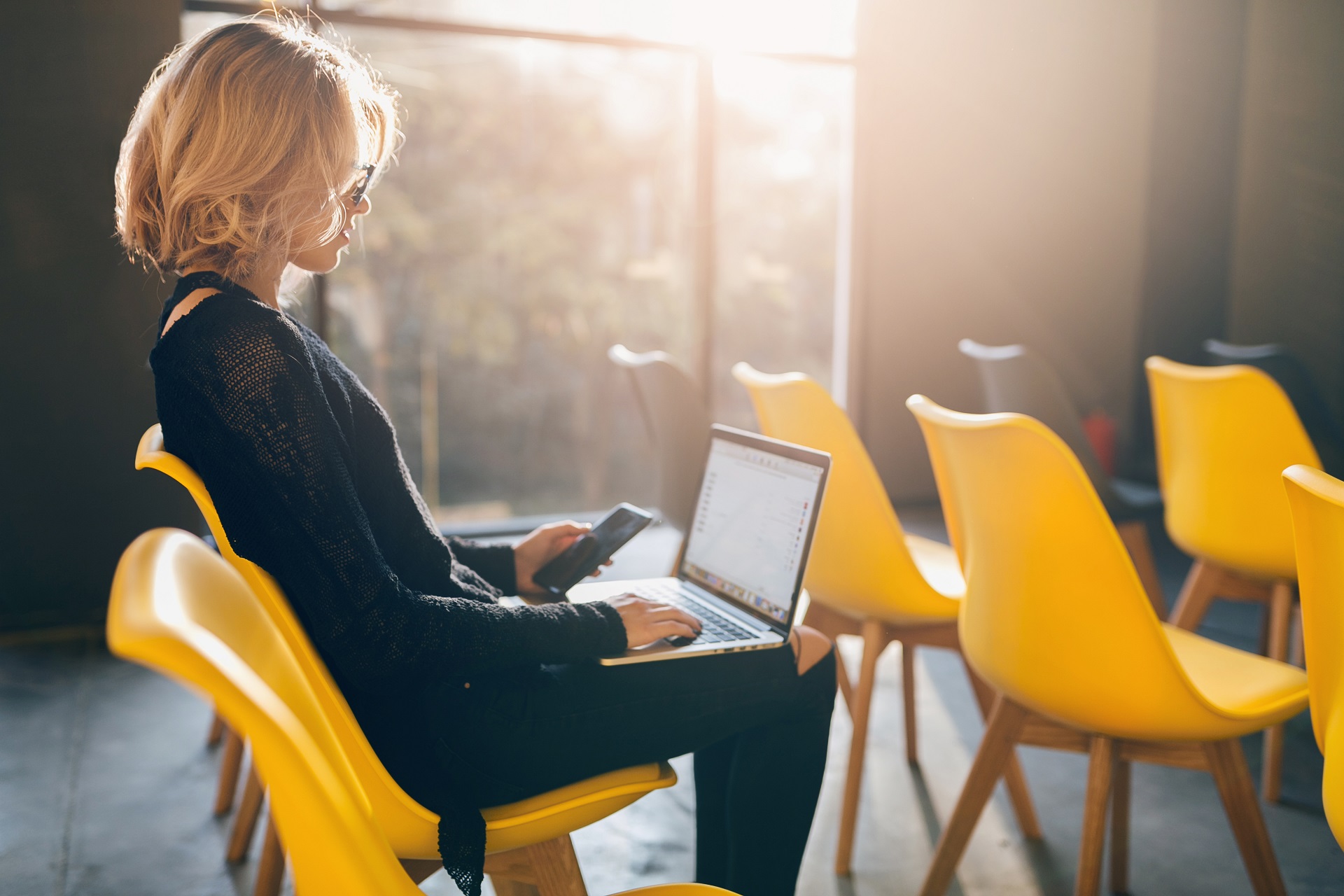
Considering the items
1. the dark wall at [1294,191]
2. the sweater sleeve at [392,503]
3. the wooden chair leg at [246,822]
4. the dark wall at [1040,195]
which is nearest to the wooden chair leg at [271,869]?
the wooden chair leg at [246,822]

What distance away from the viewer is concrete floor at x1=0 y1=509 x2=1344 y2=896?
1777mm

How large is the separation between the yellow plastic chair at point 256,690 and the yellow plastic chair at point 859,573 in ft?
4.05

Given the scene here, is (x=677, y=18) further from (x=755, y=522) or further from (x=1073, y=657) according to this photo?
(x=1073, y=657)

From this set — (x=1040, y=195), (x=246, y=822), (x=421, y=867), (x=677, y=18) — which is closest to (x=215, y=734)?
(x=246, y=822)

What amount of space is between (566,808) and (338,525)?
1.35 ft

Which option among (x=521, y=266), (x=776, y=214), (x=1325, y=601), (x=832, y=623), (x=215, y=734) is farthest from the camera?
(x=776, y=214)

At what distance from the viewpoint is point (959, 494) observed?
1.48 meters

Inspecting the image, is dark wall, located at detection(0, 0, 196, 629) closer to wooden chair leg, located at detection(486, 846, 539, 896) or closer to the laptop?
the laptop

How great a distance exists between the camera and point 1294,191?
510cm

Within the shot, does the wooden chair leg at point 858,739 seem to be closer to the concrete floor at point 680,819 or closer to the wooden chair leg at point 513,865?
the concrete floor at point 680,819

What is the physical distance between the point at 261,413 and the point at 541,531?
563 millimetres

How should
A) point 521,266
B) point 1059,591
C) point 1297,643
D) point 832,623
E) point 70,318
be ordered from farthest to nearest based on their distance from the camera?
point 521,266 < point 70,318 < point 1297,643 < point 832,623 < point 1059,591

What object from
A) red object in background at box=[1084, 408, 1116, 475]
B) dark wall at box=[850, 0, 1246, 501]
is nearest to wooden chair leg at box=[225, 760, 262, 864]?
dark wall at box=[850, 0, 1246, 501]

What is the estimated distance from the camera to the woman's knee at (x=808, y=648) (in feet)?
4.15
